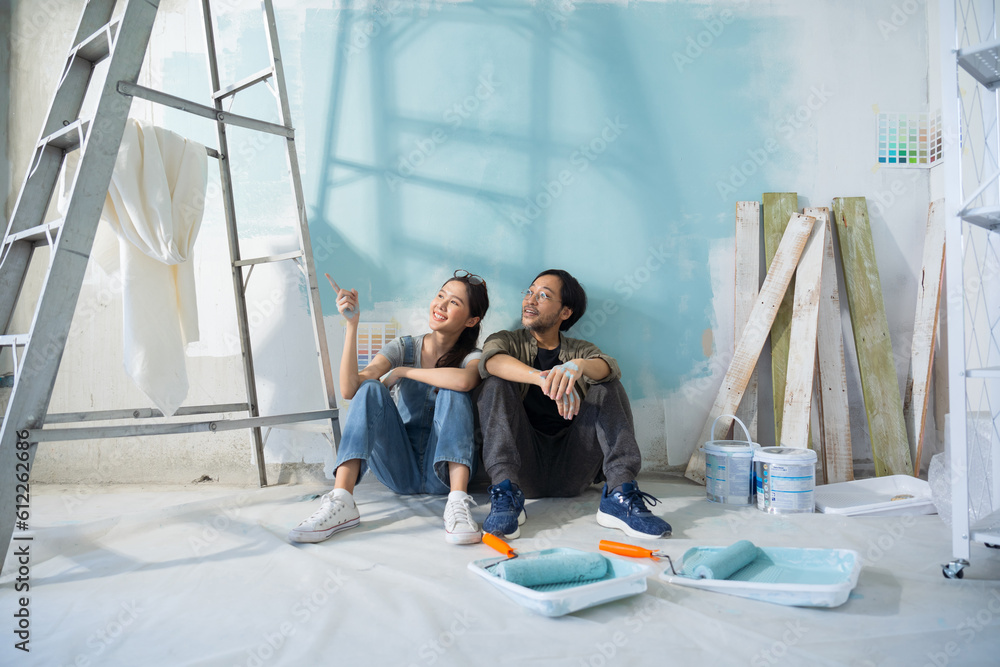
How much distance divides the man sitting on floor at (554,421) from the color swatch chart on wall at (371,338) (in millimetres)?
551

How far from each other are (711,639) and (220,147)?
6.85 ft

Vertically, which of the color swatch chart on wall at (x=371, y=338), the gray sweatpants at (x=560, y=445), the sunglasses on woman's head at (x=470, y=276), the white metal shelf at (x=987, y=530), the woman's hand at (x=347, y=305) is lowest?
the white metal shelf at (x=987, y=530)

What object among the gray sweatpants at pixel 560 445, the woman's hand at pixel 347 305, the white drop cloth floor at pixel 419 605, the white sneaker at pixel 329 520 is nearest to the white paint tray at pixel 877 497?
the white drop cloth floor at pixel 419 605

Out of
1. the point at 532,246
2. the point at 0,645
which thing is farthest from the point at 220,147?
the point at 0,645

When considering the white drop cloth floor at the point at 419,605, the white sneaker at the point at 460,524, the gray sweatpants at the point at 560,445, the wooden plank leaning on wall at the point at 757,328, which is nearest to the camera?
the white drop cloth floor at the point at 419,605

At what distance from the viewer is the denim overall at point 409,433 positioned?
1.79 meters

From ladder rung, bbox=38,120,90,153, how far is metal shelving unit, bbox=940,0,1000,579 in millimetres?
2076

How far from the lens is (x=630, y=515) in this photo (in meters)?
1.68

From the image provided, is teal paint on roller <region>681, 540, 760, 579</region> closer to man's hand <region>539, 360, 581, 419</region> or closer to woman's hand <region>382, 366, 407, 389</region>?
man's hand <region>539, 360, 581, 419</region>

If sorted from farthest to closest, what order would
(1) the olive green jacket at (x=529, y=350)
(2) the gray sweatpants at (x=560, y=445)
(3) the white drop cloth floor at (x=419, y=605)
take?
(1) the olive green jacket at (x=529, y=350) < (2) the gray sweatpants at (x=560, y=445) < (3) the white drop cloth floor at (x=419, y=605)

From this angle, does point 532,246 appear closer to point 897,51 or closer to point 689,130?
point 689,130

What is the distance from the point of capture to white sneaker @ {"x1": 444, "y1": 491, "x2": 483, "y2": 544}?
1.57m

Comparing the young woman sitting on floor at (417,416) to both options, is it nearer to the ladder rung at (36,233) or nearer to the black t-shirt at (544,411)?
the black t-shirt at (544,411)

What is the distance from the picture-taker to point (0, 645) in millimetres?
1021
